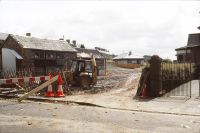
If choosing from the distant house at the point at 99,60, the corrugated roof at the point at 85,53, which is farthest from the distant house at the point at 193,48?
the corrugated roof at the point at 85,53

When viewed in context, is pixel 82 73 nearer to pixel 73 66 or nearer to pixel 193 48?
pixel 73 66

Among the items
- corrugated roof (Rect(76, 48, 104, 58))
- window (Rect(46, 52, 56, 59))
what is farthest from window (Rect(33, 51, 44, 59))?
corrugated roof (Rect(76, 48, 104, 58))

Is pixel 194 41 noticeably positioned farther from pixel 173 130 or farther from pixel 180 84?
pixel 173 130

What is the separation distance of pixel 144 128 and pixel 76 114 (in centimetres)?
304

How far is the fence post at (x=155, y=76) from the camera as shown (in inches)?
627

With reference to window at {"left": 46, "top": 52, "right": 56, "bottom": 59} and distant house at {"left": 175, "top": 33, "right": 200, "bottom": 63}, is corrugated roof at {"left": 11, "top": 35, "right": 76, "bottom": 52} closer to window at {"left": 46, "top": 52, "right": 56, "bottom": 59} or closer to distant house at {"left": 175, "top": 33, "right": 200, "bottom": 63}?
window at {"left": 46, "top": 52, "right": 56, "bottom": 59}

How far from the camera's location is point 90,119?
9766mm

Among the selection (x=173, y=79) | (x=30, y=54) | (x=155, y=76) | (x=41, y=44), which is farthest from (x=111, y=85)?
(x=41, y=44)

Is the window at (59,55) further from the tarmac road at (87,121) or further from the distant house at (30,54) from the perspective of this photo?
the tarmac road at (87,121)

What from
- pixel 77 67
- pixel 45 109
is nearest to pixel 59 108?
pixel 45 109

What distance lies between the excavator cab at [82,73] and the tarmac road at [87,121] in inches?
378

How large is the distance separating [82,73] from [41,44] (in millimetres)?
37560

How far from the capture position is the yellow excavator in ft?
70.7

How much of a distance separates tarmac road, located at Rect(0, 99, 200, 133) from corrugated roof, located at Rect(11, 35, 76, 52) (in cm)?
4418
